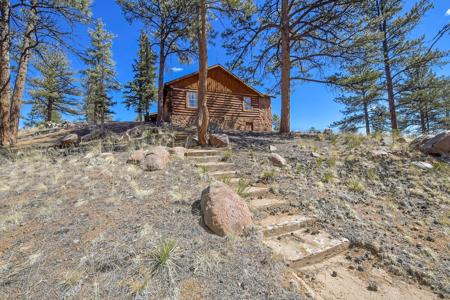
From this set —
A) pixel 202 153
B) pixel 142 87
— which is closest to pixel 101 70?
pixel 142 87

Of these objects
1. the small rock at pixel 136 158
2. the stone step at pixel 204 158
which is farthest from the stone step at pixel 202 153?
the small rock at pixel 136 158

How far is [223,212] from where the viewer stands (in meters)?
2.61

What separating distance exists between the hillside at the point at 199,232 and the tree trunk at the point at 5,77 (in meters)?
3.47

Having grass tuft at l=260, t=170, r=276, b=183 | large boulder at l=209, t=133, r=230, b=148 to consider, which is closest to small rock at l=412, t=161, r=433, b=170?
grass tuft at l=260, t=170, r=276, b=183

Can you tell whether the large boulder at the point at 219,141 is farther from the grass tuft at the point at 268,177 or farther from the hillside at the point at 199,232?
the grass tuft at the point at 268,177

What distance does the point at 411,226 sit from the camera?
3186mm

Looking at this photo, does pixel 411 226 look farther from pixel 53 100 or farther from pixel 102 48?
pixel 53 100

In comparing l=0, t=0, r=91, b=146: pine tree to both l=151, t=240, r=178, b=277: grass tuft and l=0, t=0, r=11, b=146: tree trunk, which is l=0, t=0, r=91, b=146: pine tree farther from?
l=151, t=240, r=178, b=277: grass tuft

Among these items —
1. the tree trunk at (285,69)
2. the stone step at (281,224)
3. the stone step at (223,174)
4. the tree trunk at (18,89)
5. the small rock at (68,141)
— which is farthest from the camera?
the tree trunk at (285,69)

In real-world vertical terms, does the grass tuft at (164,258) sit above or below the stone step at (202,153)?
below

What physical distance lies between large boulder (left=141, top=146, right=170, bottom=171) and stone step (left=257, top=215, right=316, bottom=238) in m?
2.35

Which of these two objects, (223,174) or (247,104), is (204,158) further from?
(247,104)

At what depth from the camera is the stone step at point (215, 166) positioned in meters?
4.65

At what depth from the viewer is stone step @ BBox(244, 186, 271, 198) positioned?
3673mm
